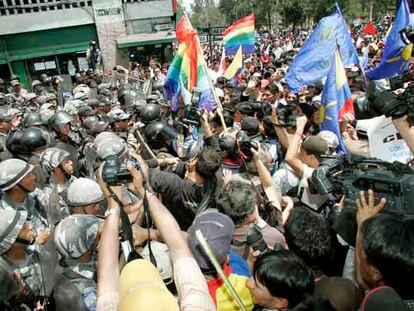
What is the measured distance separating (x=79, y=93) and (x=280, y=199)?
809 centimetres

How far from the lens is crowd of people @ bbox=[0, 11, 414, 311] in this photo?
1.76m

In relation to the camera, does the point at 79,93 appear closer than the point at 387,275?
No

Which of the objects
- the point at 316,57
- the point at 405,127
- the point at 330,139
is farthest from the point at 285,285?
the point at 316,57

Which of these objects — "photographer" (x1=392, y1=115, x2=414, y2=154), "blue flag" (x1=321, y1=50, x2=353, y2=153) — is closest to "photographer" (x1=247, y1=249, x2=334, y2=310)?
"photographer" (x1=392, y1=115, x2=414, y2=154)

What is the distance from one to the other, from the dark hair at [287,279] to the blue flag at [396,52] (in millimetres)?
4393

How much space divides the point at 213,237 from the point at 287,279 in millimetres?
466

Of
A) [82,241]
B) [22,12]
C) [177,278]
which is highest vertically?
[22,12]

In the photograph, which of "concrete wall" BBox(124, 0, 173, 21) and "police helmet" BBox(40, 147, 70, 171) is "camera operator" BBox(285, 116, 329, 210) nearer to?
"police helmet" BBox(40, 147, 70, 171)

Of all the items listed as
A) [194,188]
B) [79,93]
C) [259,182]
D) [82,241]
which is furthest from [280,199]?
[79,93]

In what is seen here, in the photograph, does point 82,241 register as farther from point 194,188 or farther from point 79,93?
point 79,93

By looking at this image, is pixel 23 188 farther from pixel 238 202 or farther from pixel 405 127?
pixel 405 127

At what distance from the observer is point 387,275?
174 centimetres

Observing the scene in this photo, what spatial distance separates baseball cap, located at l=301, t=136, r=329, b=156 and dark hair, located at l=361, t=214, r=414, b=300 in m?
1.90

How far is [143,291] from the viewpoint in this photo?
1.36 metres
